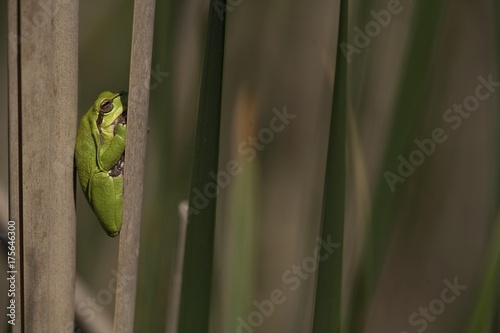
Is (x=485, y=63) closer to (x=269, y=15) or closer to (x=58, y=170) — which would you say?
(x=269, y=15)

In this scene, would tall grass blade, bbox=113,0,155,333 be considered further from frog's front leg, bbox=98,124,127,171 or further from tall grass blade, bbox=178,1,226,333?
frog's front leg, bbox=98,124,127,171

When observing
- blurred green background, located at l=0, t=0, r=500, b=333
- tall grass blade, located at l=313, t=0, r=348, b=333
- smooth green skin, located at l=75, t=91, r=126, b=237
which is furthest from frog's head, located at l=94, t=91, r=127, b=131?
tall grass blade, located at l=313, t=0, r=348, b=333

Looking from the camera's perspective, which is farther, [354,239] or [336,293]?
[354,239]

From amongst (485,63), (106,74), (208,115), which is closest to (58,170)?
(208,115)

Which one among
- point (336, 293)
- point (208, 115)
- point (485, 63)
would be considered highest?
point (485, 63)

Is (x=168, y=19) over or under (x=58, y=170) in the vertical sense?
over

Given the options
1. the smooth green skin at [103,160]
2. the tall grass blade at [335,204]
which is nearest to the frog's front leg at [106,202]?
the smooth green skin at [103,160]

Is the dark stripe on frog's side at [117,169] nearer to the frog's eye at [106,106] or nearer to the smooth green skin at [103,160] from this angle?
the smooth green skin at [103,160]

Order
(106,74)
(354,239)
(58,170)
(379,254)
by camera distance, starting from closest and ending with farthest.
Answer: (58,170), (379,254), (354,239), (106,74)
